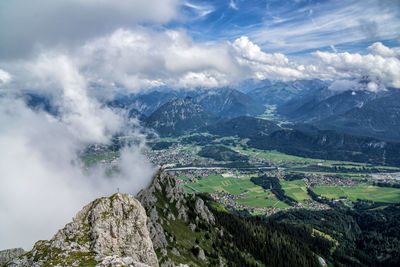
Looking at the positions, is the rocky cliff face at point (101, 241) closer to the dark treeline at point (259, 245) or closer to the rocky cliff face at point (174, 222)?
the rocky cliff face at point (174, 222)

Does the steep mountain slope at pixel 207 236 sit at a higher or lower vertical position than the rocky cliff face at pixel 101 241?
lower

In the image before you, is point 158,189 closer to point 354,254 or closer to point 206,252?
point 206,252

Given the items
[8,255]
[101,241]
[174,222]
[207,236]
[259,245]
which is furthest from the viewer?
[259,245]

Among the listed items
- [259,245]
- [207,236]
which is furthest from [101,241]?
[259,245]

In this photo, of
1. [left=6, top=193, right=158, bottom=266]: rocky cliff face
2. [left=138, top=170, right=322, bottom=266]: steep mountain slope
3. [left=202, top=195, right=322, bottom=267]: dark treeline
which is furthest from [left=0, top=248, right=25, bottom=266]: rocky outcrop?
[left=202, top=195, right=322, bottom=267]: dark treeline

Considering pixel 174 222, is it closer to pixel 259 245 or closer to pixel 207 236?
pixel 207 236

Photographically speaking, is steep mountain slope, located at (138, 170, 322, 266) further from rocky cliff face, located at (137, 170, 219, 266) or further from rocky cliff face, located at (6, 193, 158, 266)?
rocky cliff face, located at (6, 193, 158, 266)

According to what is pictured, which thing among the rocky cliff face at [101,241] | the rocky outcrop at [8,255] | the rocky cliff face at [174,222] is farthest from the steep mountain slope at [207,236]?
the rocky outcrop at [8,255]
